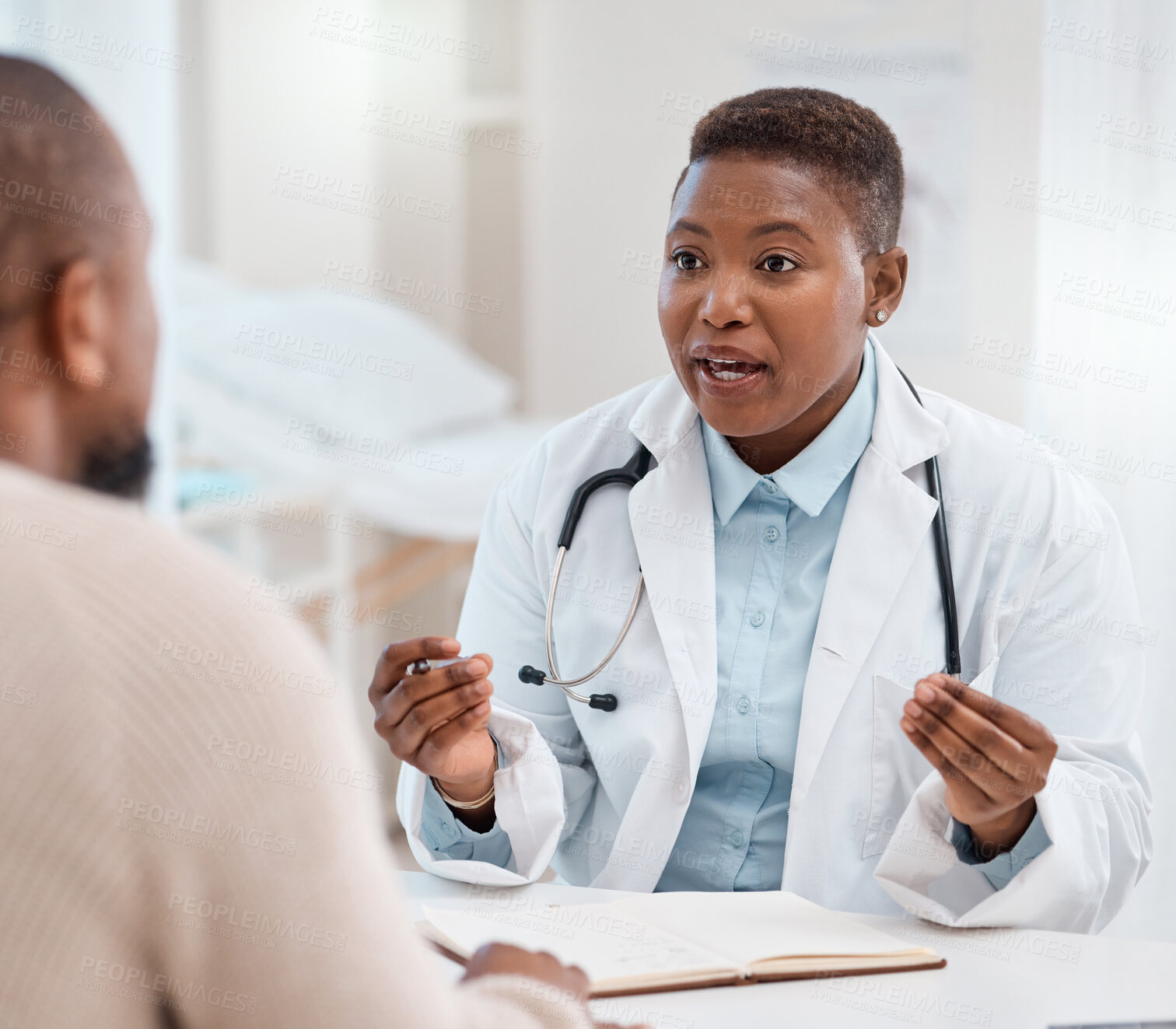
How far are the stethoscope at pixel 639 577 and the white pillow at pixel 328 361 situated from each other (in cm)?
152

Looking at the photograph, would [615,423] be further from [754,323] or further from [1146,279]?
[1146,279]

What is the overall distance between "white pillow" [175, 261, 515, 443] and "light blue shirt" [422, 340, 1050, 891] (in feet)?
5.31

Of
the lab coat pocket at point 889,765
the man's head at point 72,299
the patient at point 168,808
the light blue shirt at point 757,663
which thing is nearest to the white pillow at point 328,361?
the light blue shirt at point 757,663

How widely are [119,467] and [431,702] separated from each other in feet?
1.62

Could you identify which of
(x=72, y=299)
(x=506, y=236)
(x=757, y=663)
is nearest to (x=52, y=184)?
(x=72, y=299)

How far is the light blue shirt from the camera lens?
3.88ft

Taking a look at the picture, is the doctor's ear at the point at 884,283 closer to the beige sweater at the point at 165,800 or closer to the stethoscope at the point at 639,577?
the stethoscope at the point at 639,577

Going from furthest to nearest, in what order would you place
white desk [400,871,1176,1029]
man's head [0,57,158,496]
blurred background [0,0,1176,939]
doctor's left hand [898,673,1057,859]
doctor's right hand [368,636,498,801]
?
1. blurred background [0,0,1176,939]
2. doctor's right hand [368,636,498,801]
3. doctor's left hand [898,673,1057,859]
4. white desk [400,871,1176,1029]
5. man's head [0,57,158,496]

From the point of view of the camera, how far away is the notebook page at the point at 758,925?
2.98 feet

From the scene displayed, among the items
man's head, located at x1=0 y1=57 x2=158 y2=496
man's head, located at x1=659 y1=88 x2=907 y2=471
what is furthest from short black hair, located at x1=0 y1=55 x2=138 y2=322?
man's head, located at x1=659 y1=88 x2=907 y2=471

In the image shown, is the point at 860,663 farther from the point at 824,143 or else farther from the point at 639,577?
the point at 824,143

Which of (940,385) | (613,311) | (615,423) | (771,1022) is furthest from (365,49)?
(771,1022)

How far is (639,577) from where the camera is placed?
49.3 inches

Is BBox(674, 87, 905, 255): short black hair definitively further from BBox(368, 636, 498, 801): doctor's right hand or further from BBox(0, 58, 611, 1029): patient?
BBox(0, 58, 611, 1029): patient
